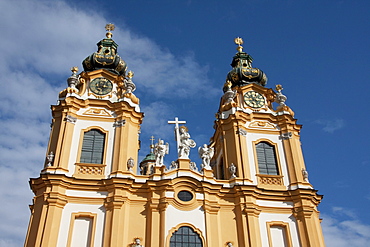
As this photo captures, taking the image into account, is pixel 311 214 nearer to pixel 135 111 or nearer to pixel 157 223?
pixel 157 223

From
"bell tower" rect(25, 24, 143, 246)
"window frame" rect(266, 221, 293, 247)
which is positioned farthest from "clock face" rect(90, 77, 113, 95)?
"window frame" rect(266, 221, 293, 247)

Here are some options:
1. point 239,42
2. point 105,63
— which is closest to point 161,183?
point 105,63

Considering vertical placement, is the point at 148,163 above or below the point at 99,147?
above

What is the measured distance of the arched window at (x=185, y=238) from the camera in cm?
1705

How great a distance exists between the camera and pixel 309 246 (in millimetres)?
17562

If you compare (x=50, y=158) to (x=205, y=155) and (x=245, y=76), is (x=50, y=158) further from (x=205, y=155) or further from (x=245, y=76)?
(x=245, y=76)

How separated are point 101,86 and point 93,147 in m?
3.78

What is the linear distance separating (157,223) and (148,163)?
17.2 meters

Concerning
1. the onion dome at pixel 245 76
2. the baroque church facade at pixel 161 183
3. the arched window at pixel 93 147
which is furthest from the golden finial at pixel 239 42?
the arched window at pixel 93 147

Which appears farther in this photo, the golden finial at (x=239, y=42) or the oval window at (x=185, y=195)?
the golden finial at (x=239, y=42)

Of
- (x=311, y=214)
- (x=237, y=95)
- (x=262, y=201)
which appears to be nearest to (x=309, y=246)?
(x=311, y=214)

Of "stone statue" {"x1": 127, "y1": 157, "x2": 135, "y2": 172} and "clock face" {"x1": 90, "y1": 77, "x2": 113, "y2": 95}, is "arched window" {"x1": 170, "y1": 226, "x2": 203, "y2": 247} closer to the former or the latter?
"stone statue" {"x1": 127, "y1": 157, "x2": 135, "y2": 172}

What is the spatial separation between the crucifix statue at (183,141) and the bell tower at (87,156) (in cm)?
186

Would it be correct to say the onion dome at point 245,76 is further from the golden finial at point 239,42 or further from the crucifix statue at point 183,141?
the crucifix statue at point 183,141
